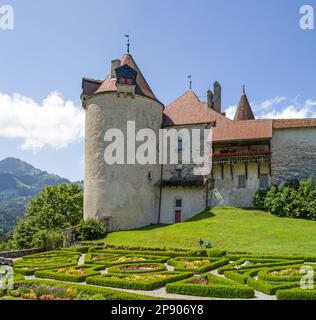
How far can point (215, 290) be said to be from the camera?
16219 millimetres

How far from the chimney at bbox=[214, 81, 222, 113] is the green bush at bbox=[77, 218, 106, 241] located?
74.3 feet

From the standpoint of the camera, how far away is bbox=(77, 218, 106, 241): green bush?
3949 cm

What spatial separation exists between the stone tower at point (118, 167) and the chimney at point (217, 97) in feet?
33.7

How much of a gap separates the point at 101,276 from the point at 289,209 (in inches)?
1031

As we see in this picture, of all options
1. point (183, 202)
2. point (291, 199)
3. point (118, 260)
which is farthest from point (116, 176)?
point (118, 260)

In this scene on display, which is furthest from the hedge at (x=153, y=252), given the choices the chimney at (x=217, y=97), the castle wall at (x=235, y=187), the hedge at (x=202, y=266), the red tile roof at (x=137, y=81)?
the chimney at (x=217, y=97)

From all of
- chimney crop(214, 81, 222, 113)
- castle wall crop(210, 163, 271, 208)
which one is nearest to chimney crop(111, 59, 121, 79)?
chimney crop(214, 81, 222, 113)

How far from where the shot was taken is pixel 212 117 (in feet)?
163

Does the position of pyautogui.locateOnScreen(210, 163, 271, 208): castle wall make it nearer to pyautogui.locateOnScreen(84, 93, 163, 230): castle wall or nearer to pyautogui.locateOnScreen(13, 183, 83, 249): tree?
pyautogui.locateOnScreen(84, 93, 163, 230): castle wall

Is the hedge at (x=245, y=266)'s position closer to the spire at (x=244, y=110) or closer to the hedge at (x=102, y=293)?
the hedge at (x=102, y=293)

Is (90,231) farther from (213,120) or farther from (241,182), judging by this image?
(213,120)

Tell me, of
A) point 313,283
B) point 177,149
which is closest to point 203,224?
point 177,149
